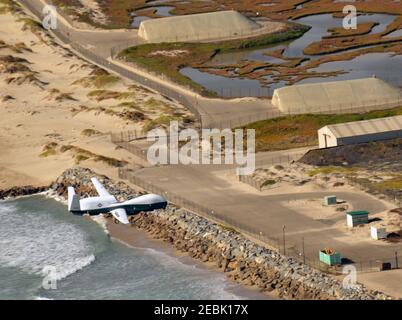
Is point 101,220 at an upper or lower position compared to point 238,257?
upper

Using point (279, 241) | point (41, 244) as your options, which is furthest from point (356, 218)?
point (41, 244)

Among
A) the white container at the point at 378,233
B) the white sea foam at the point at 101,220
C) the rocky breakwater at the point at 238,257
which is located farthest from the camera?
the white sea foam at the point at 101,220

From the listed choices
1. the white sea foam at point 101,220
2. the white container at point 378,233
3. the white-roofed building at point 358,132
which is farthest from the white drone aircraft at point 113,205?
the white-roofed building at point 358,132

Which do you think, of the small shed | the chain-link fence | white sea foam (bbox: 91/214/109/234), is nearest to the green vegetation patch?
the chain-link fence

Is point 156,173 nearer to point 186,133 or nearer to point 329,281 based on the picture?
point 186,133

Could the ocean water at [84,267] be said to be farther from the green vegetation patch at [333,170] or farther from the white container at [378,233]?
the green vegetation patch at [333,170]

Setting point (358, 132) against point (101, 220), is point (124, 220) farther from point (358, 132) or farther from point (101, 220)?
point (358, 132)
